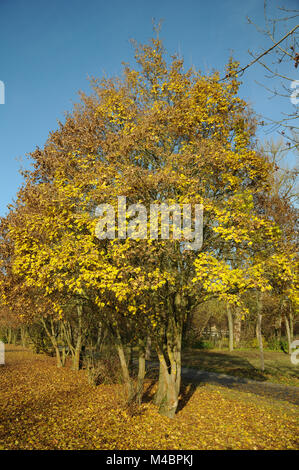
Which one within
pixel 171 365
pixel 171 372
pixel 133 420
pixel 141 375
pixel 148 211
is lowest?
pixel 133 420

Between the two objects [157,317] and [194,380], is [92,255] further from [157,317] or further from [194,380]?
[194,380]

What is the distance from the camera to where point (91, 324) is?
12328 millimetres

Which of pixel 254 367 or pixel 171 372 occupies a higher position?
pixel 171 372

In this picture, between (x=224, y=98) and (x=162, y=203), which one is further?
(x=224, y=98)

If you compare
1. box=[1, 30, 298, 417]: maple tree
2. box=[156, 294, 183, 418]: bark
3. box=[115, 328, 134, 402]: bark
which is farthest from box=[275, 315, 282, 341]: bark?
box=[115, 328, 134, 402]: bark

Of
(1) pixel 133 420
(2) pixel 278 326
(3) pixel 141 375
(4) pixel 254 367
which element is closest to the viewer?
(1) pixel 133 420

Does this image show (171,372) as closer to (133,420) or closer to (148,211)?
(133,420)

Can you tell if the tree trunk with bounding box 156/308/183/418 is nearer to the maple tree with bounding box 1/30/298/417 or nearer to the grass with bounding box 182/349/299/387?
the maple tree with bounding box 1/30/298/417

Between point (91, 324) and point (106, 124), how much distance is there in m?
7.79

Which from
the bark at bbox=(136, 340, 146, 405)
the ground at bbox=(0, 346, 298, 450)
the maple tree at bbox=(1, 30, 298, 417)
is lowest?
the ground at bbox=(0, 346, 298, 450)

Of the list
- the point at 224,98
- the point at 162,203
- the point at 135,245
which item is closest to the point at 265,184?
the point at 224,98

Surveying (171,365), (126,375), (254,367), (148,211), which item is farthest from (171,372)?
(254,367)

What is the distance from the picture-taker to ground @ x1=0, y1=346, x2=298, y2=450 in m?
6.10

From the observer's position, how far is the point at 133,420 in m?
7.36
